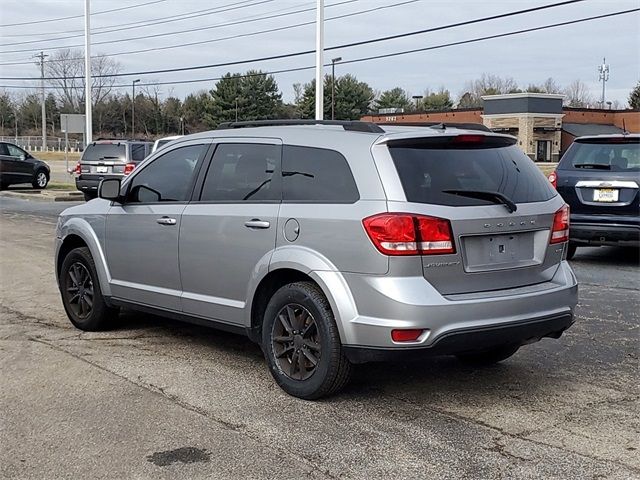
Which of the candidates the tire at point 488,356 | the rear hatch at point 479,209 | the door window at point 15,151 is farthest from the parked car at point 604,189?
the door window at point 15,151

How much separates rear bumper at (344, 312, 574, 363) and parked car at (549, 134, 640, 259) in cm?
605

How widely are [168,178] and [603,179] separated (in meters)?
6.54

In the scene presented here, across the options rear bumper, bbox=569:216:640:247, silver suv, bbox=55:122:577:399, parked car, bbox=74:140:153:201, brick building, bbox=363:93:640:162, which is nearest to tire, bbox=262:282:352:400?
silver suv, bbox=55:122:577:399

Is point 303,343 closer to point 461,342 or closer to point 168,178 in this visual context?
point 461,342

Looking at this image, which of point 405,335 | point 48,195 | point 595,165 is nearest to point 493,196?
point 405,335

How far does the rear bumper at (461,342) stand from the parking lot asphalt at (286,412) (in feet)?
1.29

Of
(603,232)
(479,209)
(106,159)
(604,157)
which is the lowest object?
(603,232)

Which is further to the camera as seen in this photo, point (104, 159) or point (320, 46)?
point (320, 46)

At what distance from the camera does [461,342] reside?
15.4 ft

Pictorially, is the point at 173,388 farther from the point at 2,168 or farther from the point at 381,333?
the point at 2,168

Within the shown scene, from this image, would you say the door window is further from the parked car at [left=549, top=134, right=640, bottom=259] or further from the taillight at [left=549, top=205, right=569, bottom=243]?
the taillight at [left=549, top=205, right=569, bottom=243]

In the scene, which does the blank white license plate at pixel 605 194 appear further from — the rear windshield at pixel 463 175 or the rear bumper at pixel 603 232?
the rear windshield at pixel 463 175

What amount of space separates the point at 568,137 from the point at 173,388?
199ft

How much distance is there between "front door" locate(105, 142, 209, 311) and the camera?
6.11m
